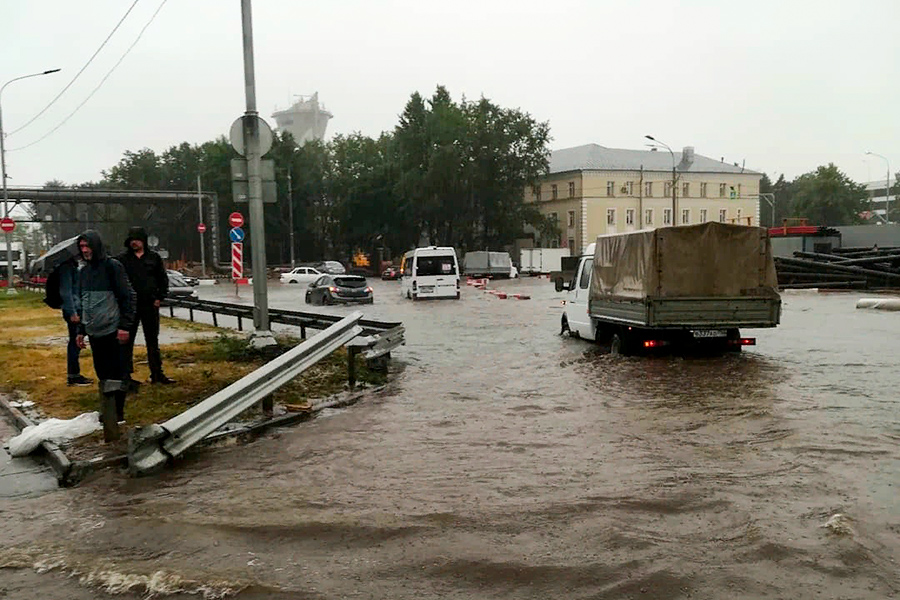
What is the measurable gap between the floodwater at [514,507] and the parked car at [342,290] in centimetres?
2114

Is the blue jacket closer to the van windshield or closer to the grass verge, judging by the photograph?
the grass verge

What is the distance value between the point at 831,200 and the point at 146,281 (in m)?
95.0

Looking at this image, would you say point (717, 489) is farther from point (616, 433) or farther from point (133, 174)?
point (133, 174)

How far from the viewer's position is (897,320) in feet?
63.7

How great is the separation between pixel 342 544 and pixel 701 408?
5236 mm

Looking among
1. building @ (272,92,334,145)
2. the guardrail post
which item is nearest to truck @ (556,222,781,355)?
the guardrail post

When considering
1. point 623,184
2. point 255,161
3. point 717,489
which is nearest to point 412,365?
point 255,161

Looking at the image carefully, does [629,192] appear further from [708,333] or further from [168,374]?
[168,374]

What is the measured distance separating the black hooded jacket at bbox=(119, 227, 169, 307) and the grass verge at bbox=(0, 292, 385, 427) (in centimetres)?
114

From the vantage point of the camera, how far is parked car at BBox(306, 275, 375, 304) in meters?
30.7

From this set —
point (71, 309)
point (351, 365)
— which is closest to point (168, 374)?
point (71, 309)

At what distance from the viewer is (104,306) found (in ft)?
26.0

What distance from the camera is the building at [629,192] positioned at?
264 ft

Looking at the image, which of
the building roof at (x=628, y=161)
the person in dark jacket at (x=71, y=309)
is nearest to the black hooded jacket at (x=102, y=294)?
the person in dark jacket at (x=71, y=309)
